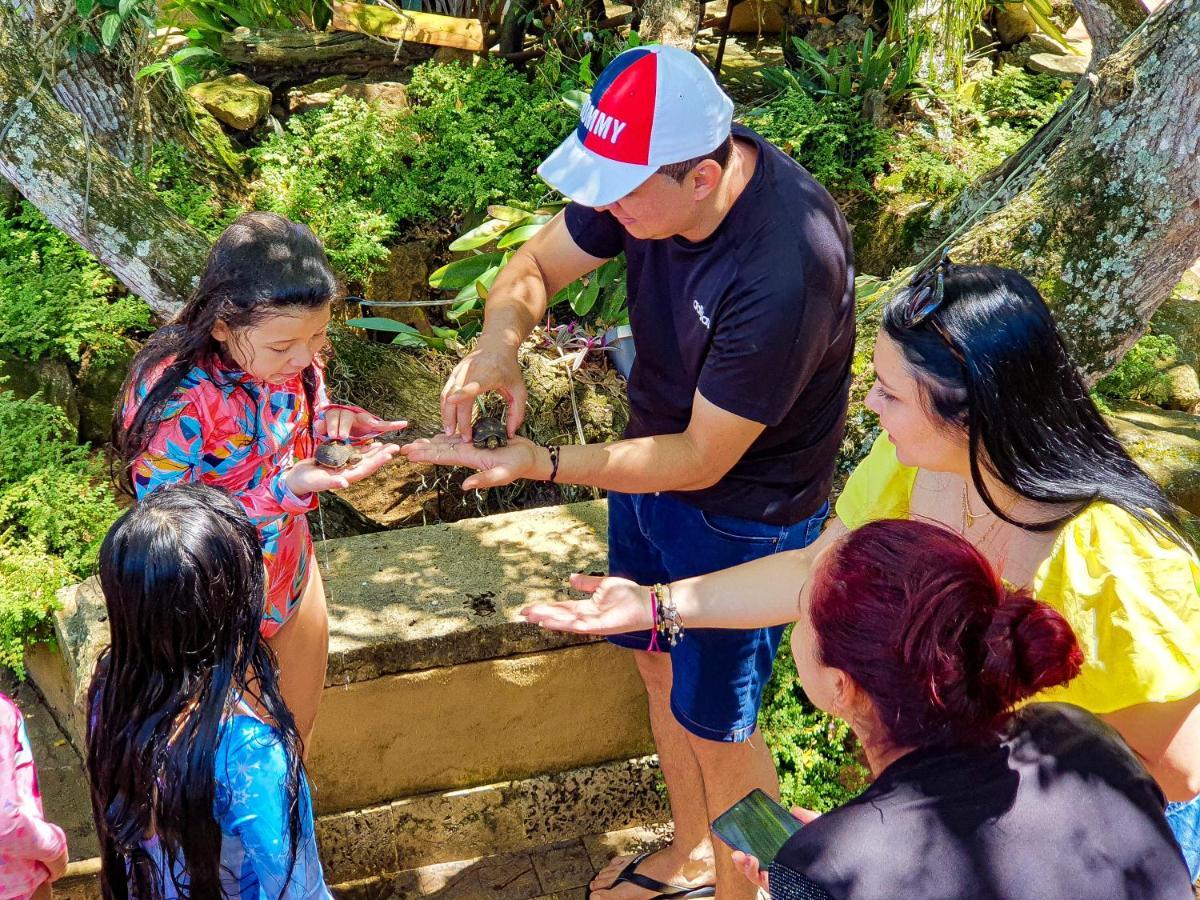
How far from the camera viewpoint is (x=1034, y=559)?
2.15 metres

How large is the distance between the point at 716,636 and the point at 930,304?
1.07 meters

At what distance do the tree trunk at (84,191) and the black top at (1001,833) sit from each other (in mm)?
3691

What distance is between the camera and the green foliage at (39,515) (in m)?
4.08

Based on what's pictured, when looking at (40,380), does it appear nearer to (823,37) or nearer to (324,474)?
(324,474)

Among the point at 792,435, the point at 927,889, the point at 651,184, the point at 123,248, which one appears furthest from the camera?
the point at 123,248

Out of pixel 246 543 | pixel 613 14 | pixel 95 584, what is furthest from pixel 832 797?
pixel 613 14

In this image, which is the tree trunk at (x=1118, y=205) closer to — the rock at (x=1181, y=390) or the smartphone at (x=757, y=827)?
the rock at (x=1181, y=390)

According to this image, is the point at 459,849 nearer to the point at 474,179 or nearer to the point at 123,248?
the point at 123,248

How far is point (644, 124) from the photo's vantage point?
2.60 m

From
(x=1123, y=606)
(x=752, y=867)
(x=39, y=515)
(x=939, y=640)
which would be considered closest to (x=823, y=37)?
(x=39, y=515)

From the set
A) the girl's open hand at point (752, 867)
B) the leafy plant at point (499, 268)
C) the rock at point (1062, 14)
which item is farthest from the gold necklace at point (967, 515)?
the rock at point (1062, 14)

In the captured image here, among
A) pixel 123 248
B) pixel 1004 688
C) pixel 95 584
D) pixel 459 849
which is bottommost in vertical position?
pixel 459 849

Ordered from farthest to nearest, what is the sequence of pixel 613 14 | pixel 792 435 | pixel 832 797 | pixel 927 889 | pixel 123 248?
pixel 613 14 → pixel 123 248 → pixel 832 797 → pixel 792 435 → pixel 927 889

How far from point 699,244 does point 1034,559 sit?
1.09 m
